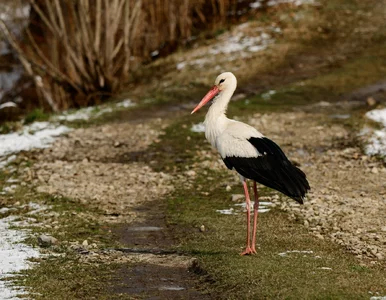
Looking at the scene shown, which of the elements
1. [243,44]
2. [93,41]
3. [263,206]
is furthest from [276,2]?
[263,206]

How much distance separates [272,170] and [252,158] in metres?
0.32

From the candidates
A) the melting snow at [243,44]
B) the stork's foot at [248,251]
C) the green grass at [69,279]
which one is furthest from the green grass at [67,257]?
the melting snow at [243,44]

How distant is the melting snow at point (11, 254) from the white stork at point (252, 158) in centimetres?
244

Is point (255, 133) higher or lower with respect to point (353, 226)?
higher

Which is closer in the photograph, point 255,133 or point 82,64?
point 255,133

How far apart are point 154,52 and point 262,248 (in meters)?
19.3

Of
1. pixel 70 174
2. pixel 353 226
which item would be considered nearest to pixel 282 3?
pixel 70 174

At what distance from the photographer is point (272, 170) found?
8562mm

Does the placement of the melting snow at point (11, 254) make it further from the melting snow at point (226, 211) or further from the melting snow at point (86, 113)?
the melting snow at point (86, 113)

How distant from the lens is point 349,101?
63.3ft

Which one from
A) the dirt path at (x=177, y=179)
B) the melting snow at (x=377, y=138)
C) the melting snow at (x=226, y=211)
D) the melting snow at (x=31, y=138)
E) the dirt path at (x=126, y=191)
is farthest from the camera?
the melting snow at (x=31, y=138)

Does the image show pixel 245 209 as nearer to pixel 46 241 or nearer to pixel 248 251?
pixel 248 251

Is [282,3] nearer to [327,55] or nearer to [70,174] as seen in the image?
[327,55]

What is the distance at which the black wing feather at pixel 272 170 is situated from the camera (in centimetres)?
835
